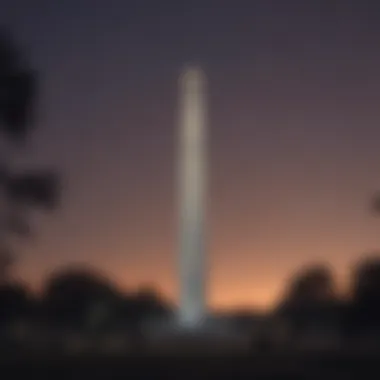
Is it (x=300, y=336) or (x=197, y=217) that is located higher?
(x=197, y=217)

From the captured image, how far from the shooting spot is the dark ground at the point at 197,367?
6.95 m

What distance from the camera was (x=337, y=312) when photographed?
7398 millimetres

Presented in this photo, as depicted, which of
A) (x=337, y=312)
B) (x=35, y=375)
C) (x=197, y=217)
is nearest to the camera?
(x=35, y=375)

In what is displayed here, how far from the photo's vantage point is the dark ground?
22.8ft

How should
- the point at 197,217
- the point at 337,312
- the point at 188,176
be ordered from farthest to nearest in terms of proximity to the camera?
1. the point at 188,176
2. the point at 197,217
3. the point at 337,312

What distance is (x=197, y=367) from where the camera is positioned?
283 inches

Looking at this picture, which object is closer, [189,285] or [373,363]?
[373,363]

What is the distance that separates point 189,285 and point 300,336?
11.5 ft

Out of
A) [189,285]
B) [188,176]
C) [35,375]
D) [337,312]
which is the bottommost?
[35,375]

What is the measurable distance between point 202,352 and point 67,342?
968 mm

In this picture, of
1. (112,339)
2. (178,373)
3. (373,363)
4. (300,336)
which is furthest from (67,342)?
(373,363)

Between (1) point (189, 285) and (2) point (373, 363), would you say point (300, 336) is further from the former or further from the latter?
(1) point (189, 285)

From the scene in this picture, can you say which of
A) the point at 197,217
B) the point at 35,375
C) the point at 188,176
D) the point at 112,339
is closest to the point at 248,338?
the point at 112,339

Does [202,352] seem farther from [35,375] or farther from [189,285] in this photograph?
[189,285]
